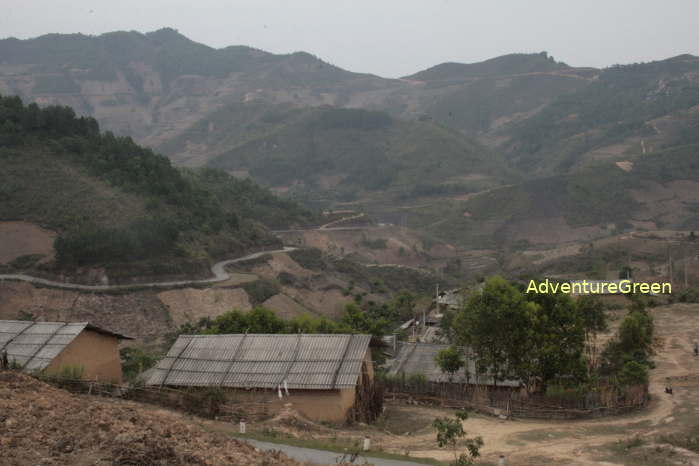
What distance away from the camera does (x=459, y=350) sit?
27.6 metres

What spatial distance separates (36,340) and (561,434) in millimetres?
15466

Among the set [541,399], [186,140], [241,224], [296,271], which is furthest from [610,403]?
[186,140]

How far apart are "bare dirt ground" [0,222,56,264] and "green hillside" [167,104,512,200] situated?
3310 inches

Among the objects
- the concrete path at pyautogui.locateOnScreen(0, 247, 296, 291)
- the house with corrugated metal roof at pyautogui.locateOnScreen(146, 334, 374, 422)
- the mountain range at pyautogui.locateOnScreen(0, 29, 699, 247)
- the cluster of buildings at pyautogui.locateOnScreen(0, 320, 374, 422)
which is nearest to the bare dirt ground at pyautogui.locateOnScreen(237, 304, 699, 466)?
the house with corrugated metal roof at pyautogui.locateOnScreen(146, 334, 374, 422)

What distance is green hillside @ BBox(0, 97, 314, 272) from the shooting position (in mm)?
50750

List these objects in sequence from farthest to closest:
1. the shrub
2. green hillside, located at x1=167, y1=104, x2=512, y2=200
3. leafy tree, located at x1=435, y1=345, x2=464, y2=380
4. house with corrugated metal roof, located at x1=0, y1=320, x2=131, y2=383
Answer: green hillside, located at x1=167, y1=104, x2=512, y2=200 < the shrub < leafy tree, located at x1=435, y1=345, x2=464, y2=380 < house with corrugated metal roof, located at x1=0, y1=320, x2=131, y2=383

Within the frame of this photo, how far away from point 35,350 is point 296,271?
152 ft

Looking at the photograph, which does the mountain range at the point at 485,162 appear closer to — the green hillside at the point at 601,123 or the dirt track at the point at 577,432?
the green hillside at the point at 601,123

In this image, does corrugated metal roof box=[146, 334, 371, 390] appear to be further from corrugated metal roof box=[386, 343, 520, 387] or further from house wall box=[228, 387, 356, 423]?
corrugated metal roof box=[386, 343, 520, 387]

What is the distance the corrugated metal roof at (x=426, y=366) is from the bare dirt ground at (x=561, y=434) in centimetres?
341

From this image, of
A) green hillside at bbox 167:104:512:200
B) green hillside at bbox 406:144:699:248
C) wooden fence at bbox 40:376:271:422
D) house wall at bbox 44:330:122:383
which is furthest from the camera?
green hillside at bbox 167:104:512:200

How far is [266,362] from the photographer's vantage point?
2088 cm

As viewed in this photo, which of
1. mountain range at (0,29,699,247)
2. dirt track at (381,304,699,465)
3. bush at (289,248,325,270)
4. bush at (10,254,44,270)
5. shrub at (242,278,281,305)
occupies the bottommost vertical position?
dirt track at (381,304,699,465)

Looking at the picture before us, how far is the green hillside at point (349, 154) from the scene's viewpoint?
137125mm
